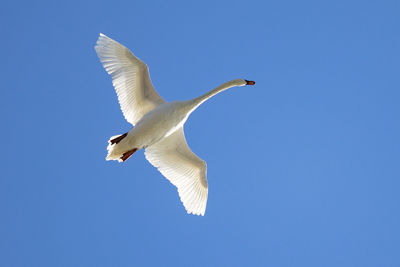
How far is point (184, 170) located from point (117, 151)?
2.28 m

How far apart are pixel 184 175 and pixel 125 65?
3.53m

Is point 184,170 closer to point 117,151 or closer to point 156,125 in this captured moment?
point 117,151

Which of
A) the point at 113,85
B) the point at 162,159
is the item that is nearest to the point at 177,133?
the point at 162,159

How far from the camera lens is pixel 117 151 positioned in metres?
16.6

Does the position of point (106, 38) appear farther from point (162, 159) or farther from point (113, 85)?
point (162, 159)

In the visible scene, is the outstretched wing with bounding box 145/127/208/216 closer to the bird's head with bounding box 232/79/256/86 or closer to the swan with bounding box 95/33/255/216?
the swan with bounding box 95/33/255/216

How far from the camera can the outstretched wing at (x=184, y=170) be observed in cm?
1773

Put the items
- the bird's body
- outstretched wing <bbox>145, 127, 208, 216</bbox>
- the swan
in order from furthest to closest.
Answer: outstretched wing <bbox>145, 127, 208, 216</bbox> < the swan < the bird's body

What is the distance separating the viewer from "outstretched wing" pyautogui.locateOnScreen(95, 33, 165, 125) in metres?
16.9

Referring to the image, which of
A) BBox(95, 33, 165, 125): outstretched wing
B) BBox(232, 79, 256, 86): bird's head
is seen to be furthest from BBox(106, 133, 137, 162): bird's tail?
BBox(232, 79, 256, 86): bird's head

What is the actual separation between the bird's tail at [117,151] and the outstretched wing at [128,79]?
1.10m

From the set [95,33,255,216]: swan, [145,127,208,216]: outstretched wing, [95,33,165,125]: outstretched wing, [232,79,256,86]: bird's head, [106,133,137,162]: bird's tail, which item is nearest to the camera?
[95,33,255,216]: swan

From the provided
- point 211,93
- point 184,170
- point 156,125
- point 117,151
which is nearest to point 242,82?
point 211,93

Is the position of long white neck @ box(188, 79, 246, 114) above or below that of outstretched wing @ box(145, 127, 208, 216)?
above
